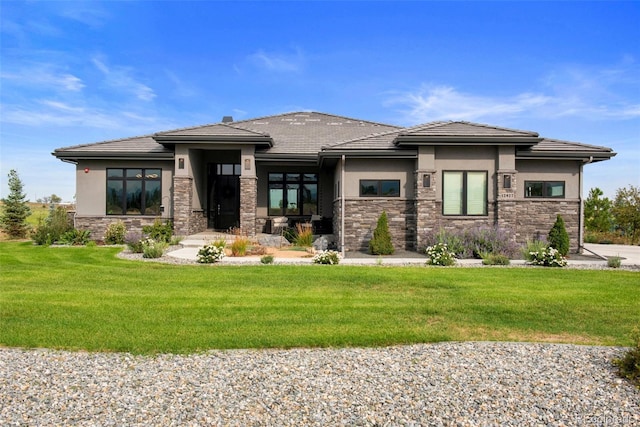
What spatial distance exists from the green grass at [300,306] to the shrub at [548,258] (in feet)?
2.82

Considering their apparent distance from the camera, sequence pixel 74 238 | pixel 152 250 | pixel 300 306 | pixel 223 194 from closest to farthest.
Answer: pixel 300 306, pixel 152 250, pixel 74 238, pixel 223 194

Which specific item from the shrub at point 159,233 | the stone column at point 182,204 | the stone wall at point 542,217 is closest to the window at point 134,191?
the stone column at point 182,204

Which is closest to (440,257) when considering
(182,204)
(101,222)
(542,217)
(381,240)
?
(381,240)

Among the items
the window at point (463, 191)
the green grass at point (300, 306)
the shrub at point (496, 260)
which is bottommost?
the green grass at point (300, 306)

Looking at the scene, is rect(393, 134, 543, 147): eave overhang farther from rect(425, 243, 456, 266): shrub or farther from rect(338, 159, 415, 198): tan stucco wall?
rect(425, 243, 456, 266): shrub

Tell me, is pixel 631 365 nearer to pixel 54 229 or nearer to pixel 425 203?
pixel 425 203

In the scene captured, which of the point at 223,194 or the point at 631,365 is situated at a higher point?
the point at 223,194

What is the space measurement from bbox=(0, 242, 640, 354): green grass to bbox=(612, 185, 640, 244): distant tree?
11.7m

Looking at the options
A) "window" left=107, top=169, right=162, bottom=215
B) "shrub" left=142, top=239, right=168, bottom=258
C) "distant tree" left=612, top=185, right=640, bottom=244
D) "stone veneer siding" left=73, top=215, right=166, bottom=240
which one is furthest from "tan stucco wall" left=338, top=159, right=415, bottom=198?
"distant tree" left=612, top=185, right=640, bottom=244

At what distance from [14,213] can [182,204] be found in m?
9.59

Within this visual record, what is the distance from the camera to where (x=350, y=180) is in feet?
47.5

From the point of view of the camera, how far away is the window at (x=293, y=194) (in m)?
19.1

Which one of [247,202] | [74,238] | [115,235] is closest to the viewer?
[74,238]

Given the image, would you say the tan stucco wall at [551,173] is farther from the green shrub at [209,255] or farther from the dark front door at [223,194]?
the dark front door at [223,194]
